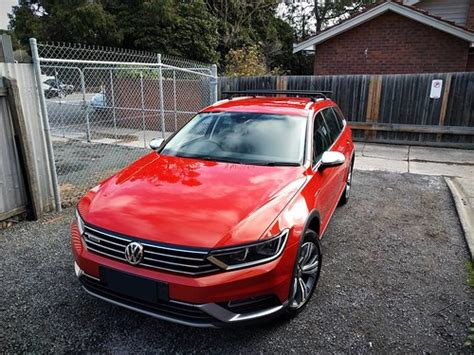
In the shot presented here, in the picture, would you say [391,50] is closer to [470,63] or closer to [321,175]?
[470,63]

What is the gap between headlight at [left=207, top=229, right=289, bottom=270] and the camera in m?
2.09

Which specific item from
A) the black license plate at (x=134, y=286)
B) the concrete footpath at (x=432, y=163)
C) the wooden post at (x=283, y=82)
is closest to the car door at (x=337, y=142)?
the concrete footpath at (x=432, y=163)

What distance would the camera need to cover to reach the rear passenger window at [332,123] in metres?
4.16

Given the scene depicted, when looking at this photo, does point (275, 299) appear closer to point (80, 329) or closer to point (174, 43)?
point (80, 329)

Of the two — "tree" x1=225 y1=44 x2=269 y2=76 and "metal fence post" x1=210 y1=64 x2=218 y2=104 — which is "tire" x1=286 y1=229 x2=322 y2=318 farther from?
"tree" x1=225 y1=44 x2=269 y2=76

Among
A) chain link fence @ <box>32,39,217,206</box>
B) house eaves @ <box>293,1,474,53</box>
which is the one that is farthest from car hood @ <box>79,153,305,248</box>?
house eaves @ <box>293,1,474,53</box>

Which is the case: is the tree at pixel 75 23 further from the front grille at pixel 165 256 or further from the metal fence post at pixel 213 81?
the front grille at pixel 165 256

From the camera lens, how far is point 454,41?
1045 cm

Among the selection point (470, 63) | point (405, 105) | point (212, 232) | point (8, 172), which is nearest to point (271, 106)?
point (212, 232)

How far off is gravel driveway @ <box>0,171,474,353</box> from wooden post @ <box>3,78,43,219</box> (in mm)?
269

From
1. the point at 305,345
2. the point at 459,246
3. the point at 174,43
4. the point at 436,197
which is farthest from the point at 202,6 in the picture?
the point at 305,345

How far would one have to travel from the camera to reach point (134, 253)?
2.16 metres

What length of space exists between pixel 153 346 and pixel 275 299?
0.91 metres

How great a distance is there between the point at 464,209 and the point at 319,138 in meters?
2.78
